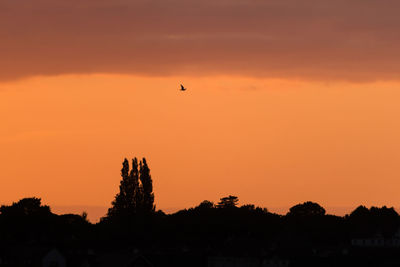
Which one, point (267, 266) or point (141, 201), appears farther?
point (141, 201)

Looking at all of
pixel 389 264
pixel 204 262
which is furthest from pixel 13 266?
pixel 389 264

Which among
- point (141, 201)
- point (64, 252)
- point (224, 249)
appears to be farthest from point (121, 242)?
point (64, 252)

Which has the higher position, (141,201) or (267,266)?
(141,201)

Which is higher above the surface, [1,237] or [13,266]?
[1,237]

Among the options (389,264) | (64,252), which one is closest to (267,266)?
(389,264)

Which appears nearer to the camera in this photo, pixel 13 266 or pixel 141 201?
pixel 13 266

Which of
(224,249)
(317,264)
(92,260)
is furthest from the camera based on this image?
(224,249)

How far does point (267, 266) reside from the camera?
7121 inches

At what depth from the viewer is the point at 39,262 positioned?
158750 millimetres

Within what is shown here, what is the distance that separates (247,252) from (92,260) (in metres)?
41.6

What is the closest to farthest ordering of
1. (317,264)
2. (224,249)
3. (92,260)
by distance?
(92,260), (317,264), (224,249)

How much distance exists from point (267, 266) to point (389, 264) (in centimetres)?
Result: 1962

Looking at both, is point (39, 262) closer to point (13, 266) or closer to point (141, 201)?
point (13, 266)

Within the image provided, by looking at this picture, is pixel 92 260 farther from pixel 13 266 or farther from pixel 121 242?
pixel 121 242
